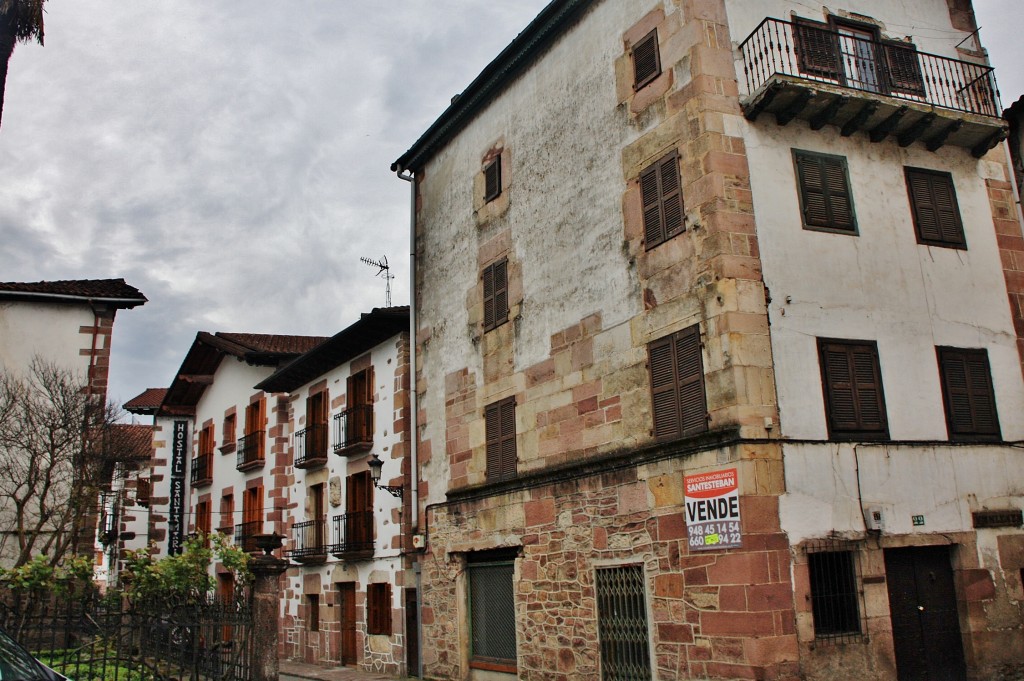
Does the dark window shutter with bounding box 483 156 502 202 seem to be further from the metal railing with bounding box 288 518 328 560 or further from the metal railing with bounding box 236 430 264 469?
the metal railing with bounding box 236 430 264 469

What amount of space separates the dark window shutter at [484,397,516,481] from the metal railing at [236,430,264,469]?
11.9 metres

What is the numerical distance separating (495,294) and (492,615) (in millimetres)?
5674

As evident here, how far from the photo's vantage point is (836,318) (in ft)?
40.0

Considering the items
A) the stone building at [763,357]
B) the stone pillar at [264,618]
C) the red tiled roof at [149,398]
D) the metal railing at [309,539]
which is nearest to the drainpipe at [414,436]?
the stone building at [763,357]

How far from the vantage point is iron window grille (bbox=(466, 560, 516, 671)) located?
1583 cm

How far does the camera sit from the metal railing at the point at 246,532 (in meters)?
25.7

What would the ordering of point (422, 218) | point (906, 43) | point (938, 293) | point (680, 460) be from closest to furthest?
1. point (680, 460)
2. point (938, 293)
3. point (906, 43)
4. point (422, 218)

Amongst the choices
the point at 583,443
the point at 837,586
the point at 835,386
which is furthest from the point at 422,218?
the point at 837,586

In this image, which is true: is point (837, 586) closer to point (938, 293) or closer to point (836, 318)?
point (836, 318)

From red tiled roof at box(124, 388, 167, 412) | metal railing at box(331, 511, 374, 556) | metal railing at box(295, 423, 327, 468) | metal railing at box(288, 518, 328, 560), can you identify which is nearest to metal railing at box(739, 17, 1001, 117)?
metal railing at box(331, 511, 374, 556)

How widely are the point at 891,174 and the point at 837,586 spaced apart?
5929mm

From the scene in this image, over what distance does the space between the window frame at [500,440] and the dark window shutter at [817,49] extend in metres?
7.07

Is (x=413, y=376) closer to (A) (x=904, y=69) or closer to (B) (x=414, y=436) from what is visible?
(B) (x=414, y=436)

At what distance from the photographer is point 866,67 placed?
1359cm
